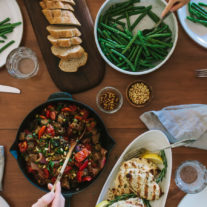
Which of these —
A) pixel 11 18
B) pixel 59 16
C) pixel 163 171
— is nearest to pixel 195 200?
pixel 163 171

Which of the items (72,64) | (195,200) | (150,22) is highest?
(150,22)

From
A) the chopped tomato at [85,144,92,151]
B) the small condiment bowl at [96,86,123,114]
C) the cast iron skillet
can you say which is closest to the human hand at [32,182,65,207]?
the cast iron skillet

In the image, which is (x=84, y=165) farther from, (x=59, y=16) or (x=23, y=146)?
(x=59, y=16)

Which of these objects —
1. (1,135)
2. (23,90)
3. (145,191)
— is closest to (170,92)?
(145,191)

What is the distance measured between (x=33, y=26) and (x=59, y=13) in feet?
0.69

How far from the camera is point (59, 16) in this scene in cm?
132

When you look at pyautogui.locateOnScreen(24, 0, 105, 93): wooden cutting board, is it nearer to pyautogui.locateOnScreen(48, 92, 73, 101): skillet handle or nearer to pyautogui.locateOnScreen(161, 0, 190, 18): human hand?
pyautogui.locateOnScreen(48, 92, 73, 101): skillet handle

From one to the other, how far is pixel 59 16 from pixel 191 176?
3.77ft

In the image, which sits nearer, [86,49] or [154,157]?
[154,157]

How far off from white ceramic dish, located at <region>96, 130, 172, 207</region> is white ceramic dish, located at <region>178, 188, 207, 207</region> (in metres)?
Result: 0.22

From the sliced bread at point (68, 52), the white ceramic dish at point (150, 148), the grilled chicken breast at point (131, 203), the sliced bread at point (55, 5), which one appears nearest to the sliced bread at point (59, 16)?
the sliced bread at point (55, 5)

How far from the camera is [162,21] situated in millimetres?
1413

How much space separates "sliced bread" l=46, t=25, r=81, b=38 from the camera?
51.8 inches

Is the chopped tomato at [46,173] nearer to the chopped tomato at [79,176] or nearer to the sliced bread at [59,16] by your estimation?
the chopped tomato at [79,176]
